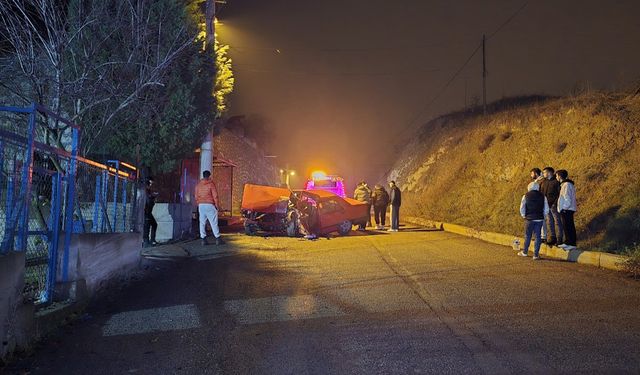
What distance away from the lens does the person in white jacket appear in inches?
419

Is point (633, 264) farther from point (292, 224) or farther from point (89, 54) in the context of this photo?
point (89, 54)

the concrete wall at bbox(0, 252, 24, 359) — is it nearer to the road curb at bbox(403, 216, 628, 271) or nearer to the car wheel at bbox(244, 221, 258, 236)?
the road curb at bbox(403, 216, 628, 271)

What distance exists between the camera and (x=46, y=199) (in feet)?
25.4

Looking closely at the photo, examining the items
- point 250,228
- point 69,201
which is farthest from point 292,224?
point 69,201

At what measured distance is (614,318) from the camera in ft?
18.9

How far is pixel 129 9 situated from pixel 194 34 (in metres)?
1.79

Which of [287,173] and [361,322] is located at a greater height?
[287,173]

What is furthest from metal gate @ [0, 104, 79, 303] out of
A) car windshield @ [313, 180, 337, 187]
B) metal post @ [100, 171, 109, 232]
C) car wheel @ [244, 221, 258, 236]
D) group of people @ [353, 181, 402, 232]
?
car windshield @ [313, 180, 337, 187]

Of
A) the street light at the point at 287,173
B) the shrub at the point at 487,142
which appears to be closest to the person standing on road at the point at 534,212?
the shrub at the point at 487,142

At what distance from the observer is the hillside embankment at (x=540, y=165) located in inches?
516

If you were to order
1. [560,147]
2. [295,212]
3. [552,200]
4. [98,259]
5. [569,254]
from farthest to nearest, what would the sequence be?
[560,147]
[295,212]
[552,200]
[569,254]
[98,259]

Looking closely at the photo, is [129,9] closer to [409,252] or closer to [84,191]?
[84,191]

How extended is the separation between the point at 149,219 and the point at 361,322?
9.01 m

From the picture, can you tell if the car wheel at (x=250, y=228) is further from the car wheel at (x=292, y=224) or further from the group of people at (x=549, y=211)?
the group of people at (x=549, y=211)
